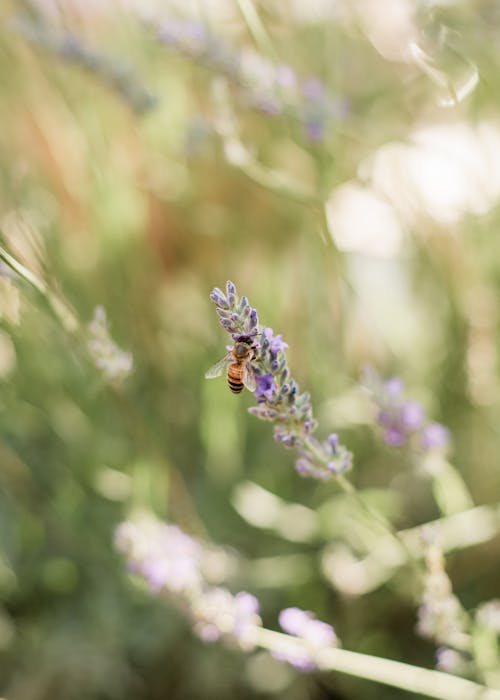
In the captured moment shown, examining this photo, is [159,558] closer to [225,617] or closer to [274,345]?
[225,617]

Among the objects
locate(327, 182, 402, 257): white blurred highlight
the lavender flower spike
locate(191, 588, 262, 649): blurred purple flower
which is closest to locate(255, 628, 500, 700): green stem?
locate(191, 588, 262, 649): blurred purple flower

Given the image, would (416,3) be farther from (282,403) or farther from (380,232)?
(380,232)

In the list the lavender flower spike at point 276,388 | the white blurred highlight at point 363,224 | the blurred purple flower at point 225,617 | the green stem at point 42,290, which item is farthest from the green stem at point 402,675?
the white blurred highlight at point 363,224

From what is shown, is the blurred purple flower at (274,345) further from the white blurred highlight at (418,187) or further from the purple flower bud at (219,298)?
the white blurred highlight at (418,187)

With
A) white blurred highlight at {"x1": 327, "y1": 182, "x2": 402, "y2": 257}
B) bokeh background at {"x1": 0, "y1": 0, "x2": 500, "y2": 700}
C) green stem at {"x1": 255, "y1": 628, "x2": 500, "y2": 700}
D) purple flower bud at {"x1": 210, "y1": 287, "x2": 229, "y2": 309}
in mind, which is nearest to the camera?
purple flower bud at {"x1": 210, "y1": 287, "x2": 229, "y2": 309}

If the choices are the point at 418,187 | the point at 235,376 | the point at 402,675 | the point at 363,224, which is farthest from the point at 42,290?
the point at 363,224

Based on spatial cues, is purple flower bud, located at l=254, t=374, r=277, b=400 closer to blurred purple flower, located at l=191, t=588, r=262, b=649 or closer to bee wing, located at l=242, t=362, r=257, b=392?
bee wing, located at l=242, t=362, r=257, b=392
